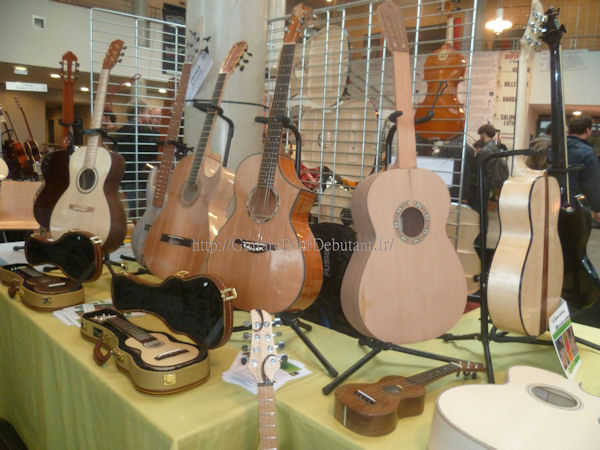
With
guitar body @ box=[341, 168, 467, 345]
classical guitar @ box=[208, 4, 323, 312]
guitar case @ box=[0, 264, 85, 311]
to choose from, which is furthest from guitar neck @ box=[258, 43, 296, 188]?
guitar case @ box=[0, 264, 85, 311]

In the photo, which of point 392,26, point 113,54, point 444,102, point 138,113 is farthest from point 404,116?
point 138,113

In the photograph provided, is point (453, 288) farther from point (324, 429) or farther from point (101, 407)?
point (101, 407)

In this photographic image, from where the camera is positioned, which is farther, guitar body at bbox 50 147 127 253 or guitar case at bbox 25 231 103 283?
guitar body at bbox 50 147 127 253

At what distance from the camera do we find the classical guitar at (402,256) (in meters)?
1.41

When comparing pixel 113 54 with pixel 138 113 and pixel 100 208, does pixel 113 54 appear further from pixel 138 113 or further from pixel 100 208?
pixel 100 208

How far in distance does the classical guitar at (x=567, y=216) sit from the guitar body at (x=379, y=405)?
91 centimetres

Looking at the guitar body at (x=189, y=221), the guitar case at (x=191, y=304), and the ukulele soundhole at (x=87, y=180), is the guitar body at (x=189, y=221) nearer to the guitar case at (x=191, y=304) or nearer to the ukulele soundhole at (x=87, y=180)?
the guitar case at (x=191, y=304)

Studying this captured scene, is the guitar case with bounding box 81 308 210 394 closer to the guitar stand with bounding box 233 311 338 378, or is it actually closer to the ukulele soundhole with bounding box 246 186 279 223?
the guitar stand with bounding box 233 311 338 378

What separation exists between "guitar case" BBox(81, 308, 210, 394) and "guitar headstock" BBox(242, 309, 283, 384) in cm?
27

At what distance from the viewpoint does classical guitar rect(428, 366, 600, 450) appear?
Answer: 0.92 m

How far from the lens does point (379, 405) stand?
1.21m

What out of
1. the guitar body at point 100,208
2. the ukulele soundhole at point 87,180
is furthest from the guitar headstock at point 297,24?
the ukulele soundhole at point 87,180

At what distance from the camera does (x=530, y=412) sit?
1020 millimetres

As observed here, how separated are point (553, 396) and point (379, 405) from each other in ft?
1.42
